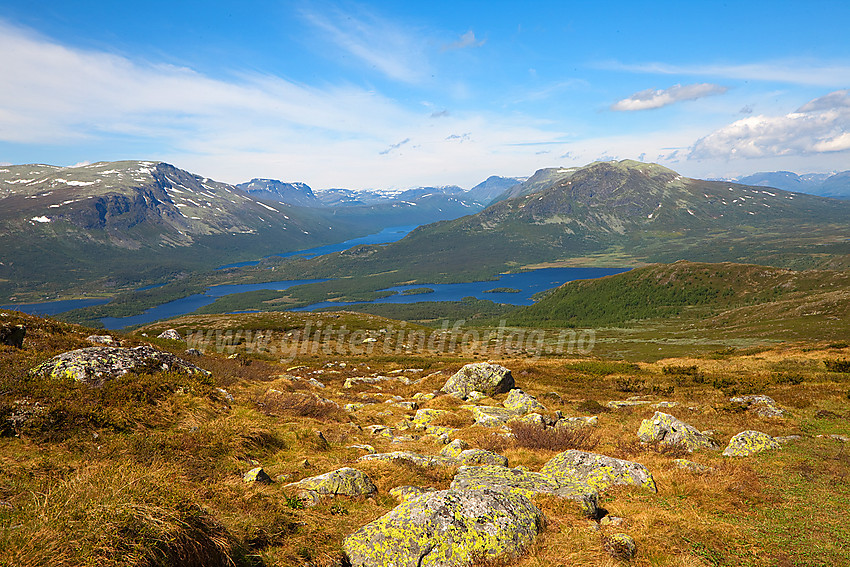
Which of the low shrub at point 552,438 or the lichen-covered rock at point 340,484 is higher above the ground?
the lichen-covered rock at point 340,484

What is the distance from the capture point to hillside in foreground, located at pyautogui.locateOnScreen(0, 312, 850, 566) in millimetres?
6188

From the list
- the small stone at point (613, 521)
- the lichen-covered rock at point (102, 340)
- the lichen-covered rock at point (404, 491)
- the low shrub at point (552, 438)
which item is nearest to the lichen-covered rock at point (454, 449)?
the low shrub at point (552, 438)

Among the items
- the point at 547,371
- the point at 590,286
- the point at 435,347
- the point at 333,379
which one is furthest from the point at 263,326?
the point at 590,286

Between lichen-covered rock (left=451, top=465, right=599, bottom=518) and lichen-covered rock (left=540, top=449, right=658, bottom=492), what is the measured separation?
555 mm

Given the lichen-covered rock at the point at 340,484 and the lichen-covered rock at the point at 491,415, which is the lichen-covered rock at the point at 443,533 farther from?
the lichen-covered rock at the point at 491,415

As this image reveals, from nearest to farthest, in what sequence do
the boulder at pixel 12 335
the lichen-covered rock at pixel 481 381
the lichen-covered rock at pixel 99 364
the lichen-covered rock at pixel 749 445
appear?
the lichen-covered rock at pixel 99 364 < the lichen-covered rock at pixel 749 445 < the boulder at pixel 12 335 < the lichen-covered rock at pixel 481 381

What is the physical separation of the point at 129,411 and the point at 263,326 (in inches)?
Answer: 3823

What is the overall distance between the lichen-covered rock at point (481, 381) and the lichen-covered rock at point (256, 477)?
69.9 ft

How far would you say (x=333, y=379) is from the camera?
4016 centimetres

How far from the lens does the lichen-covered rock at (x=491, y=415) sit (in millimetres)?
21719

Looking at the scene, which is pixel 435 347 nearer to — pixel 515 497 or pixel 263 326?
pixel 263 326

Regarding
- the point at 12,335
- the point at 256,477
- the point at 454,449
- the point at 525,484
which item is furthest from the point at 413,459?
the point at 12,335

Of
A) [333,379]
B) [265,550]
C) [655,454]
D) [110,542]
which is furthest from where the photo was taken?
[333,379]

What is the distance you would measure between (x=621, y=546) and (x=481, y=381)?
23.2 metres
